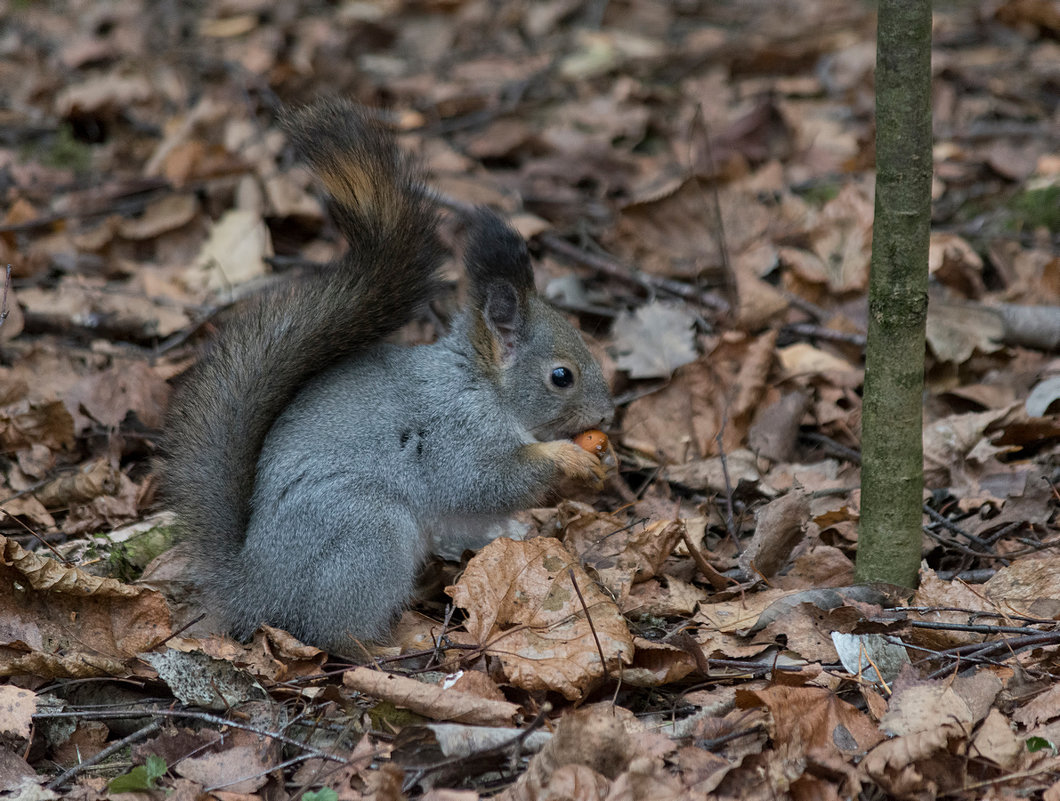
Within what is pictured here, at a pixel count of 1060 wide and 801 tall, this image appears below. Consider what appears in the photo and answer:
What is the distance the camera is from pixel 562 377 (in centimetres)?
300

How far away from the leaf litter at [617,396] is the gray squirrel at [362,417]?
0.17 meters

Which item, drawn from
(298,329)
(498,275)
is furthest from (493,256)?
(298,329)

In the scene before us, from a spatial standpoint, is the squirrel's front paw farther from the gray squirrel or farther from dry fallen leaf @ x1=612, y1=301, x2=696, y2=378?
dry fallen leaf @ x1=612, y1=301, x2=696, y2=378

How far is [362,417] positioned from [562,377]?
22.1 inches

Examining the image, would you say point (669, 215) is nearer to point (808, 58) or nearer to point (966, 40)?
point (808, 58)

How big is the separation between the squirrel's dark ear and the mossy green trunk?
3.17ft

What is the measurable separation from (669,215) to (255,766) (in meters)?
2.86

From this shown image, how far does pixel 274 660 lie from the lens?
Answer: 2.57 metres

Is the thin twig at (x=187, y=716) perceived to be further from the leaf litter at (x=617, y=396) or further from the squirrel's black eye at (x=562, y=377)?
the squirrel's black eye at (x=562, y=377)

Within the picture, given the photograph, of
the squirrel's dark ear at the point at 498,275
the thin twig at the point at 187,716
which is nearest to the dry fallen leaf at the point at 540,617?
the thin twig at the point at 187,716

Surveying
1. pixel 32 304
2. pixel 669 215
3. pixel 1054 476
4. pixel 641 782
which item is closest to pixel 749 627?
pixel 641 782

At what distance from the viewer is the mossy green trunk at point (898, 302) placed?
213cm

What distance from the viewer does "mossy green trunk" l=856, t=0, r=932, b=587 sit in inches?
84.0

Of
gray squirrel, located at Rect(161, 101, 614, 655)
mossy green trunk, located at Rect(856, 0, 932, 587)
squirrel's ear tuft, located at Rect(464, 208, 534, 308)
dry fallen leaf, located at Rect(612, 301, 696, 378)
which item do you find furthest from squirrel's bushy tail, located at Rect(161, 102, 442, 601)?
mossy green trunk, located at Rect(856, 0, 932, 587)
